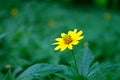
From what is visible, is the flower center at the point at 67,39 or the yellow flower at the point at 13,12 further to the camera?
the yellow flower at the point at 13,12

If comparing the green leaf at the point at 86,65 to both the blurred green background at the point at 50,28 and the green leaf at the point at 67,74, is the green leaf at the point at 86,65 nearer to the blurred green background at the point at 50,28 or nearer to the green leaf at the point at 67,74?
the green leaf at the point at 67,74

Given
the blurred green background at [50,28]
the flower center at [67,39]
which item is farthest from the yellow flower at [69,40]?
the blurred green background at [50,28]

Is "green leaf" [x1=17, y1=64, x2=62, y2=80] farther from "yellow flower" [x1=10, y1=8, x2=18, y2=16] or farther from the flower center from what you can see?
"yellow flower" [x1=10, y1=8, x2=18, y2=16]

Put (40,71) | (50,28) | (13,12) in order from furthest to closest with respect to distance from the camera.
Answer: (13,12)
(50,28)
(40,71)

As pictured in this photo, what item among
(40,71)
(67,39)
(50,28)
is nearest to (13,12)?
(50,28)

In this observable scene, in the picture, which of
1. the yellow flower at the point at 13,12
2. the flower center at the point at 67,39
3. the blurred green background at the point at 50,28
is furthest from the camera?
the yellow flower at the point at 13,12

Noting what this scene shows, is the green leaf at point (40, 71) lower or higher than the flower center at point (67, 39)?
lower

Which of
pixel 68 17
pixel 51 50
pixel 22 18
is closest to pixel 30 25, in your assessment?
pixel 22 18

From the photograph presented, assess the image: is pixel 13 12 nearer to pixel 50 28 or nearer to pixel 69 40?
pixel 50 28

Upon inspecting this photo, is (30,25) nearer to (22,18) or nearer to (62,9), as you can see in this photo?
(22,18)
